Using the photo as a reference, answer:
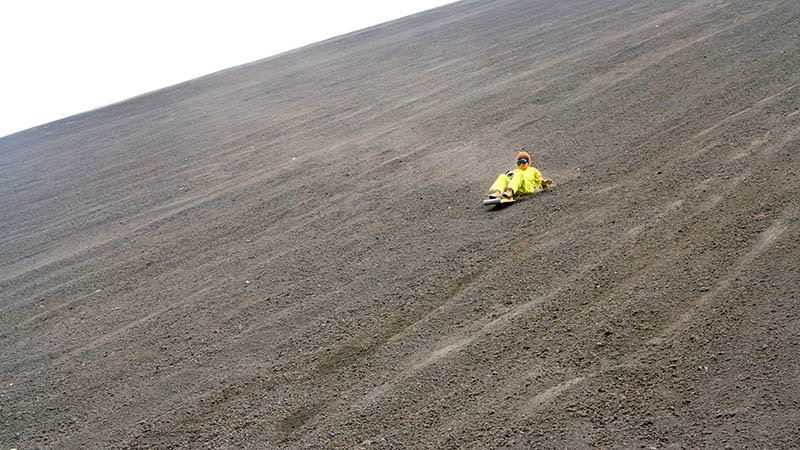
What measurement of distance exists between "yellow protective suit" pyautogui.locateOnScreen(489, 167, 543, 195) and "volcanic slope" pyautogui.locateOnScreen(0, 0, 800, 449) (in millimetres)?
279

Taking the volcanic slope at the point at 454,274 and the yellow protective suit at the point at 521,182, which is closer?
the volcanic slope at the point at 454,274

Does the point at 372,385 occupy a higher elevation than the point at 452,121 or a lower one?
lower

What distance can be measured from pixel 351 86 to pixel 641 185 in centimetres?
1051

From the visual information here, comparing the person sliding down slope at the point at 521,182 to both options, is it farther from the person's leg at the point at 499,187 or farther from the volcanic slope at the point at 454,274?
the volcanic slope at the point at 454,274

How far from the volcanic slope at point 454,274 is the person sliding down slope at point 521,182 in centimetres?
27

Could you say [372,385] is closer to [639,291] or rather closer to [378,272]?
[378,272]

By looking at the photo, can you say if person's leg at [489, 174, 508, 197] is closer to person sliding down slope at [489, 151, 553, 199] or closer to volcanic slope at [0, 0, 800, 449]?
person sliding down slope at [489, 151, 553, 199]

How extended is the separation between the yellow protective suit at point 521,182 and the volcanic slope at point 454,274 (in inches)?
11.0

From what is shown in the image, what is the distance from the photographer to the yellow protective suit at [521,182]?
7270 mm

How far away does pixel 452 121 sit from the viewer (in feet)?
36.7

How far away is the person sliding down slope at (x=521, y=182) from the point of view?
23.8ft

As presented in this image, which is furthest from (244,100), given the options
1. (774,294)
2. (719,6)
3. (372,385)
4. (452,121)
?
(774,294)

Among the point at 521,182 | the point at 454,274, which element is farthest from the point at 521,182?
the point at 454,274

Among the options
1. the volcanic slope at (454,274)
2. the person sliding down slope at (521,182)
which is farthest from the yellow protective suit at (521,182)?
the volcanic slope at (454,274)
